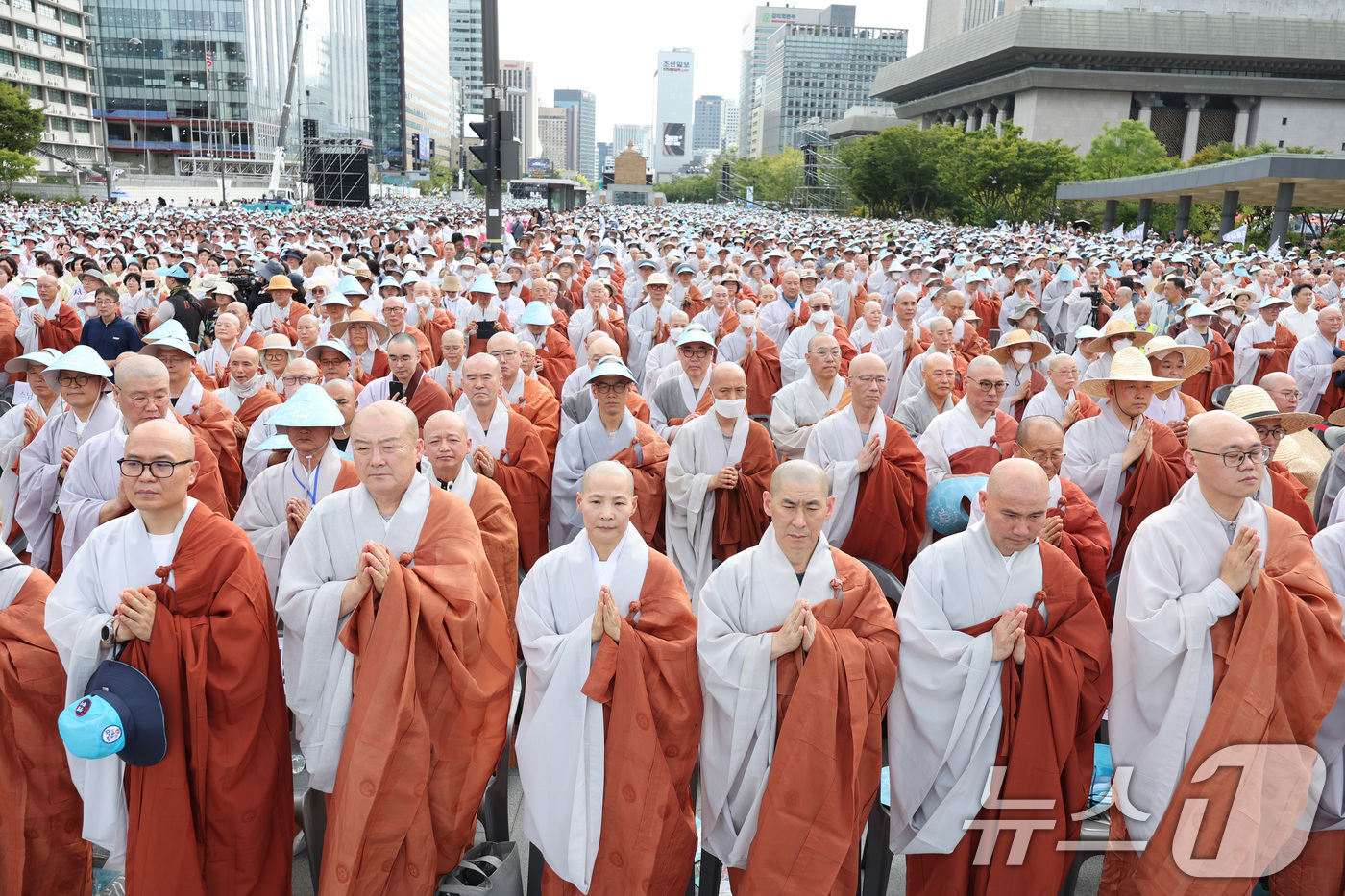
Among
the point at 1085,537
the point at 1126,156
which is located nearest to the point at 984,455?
the point at 1085,537

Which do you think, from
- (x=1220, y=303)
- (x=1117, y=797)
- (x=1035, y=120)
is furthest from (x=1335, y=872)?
(x=1035, y=120)

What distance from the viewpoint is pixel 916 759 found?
3572 mm

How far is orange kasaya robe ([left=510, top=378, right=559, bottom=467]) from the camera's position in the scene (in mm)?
6688

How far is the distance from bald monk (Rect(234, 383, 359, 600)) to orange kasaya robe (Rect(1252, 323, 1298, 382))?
9846 millimetres

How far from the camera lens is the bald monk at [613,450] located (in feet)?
19.7

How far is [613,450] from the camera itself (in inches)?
243

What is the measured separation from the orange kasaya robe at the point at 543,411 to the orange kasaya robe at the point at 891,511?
2232 mm

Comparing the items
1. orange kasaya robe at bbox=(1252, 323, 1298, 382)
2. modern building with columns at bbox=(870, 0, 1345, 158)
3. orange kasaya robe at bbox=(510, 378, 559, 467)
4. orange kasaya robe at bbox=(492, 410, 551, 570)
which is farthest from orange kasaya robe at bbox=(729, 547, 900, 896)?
modern building with columns at bbox=(870, 0, 1345, 158)

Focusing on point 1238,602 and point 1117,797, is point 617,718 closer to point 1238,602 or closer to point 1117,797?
point 1117,797

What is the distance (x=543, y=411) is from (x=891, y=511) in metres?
2.65

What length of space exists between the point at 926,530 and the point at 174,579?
384 centimetres

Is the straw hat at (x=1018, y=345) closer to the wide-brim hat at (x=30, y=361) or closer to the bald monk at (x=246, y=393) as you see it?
the bald monk at (x=246, y=393)

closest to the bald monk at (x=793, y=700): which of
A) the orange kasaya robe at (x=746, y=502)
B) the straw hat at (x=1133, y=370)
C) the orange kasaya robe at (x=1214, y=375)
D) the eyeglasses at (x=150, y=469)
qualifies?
the eyeglasses at (x=150, y=469)

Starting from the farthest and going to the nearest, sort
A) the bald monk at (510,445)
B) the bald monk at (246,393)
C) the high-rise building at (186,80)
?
the high-rise building at (186,80) → the bald monk at (246,393) → the bald monk at (510,445)
